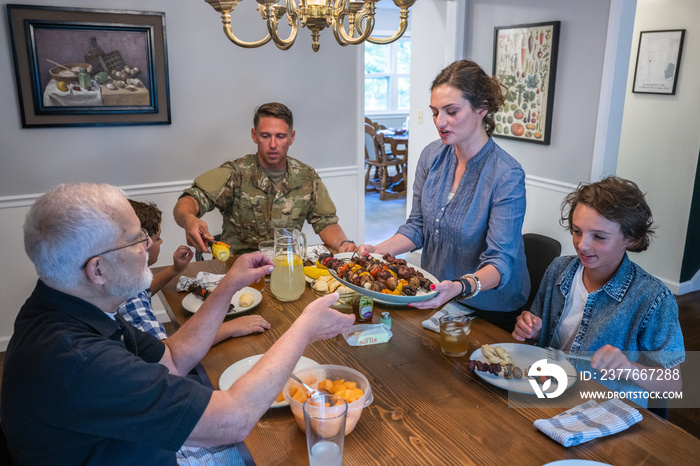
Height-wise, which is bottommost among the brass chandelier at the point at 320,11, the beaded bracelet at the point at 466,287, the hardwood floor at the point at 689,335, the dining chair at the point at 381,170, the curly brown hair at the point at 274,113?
the hardwood floor at the point at 689,335

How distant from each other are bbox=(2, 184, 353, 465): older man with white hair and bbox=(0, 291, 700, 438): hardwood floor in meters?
1.88

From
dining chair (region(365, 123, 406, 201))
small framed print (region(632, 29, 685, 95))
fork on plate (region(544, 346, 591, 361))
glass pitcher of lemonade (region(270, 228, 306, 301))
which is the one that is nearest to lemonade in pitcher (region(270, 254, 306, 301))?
glass pitcher of lemonade (region(270, 228, 306, 301))

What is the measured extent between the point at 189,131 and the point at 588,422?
2851 millimetres

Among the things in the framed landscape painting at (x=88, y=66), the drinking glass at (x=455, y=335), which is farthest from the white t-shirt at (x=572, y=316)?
the framed landscape painting at (x=88, y=66)

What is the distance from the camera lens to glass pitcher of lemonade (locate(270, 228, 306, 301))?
1681 millimetres

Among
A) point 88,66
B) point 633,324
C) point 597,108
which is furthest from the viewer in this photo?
point 597,108

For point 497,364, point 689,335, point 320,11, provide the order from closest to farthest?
point 497,364 → point 320,11 → point 689,335

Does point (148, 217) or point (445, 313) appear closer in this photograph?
point (445, 313)

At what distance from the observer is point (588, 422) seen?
43.6 inches

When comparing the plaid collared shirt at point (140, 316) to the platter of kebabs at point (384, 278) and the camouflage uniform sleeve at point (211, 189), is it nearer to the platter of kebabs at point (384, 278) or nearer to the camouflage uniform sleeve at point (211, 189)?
the platter of kebabs at point (384, 278)

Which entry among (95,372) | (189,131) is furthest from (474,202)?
(189,131)

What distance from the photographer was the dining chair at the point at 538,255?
2.30 meters

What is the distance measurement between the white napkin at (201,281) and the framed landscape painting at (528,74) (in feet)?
8.13

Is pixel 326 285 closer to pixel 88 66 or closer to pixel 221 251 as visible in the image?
pixel 221 251
